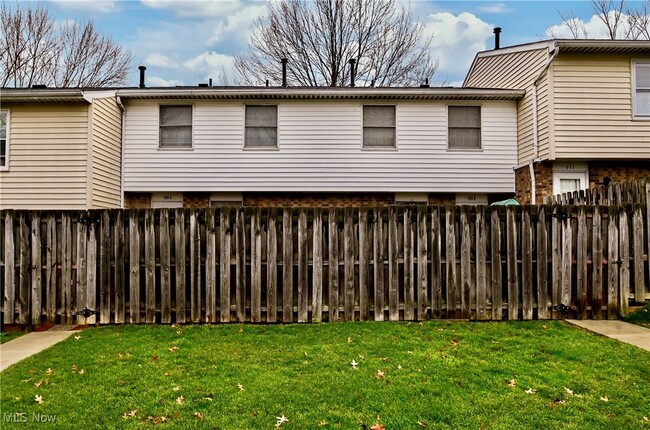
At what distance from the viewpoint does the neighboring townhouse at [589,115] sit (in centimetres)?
1076

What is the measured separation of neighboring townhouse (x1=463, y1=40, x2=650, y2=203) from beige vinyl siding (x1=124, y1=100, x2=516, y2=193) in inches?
59.7

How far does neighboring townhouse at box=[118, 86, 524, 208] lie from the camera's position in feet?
40.2

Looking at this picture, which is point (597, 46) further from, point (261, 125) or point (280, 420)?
point (280, 420)

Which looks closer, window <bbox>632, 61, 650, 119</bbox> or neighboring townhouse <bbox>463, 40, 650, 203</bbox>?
neighboring townhouse <bbox>463, 40, 650, 203</bbox>

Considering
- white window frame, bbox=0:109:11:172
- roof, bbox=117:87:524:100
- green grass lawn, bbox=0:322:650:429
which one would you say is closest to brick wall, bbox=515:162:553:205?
roof, bbox=117:87:524:100

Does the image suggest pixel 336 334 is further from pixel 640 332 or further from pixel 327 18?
pixel 327 18

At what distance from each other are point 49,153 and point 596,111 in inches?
579

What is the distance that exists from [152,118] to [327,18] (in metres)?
12.8

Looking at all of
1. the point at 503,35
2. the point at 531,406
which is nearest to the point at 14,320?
the point at 531,406

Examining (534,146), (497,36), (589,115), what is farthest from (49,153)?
(497,36)

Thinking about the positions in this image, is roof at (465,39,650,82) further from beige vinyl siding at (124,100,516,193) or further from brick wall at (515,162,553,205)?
brick wall at (515,162,553,205)

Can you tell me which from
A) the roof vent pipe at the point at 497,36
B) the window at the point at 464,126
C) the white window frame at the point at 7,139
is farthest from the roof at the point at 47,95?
→ the roof vent pipe at the point at 497,36

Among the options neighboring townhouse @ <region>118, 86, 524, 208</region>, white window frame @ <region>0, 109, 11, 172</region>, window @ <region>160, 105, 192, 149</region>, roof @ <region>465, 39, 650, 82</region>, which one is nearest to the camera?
roof @ <region>465, 39, 650, 82</region>

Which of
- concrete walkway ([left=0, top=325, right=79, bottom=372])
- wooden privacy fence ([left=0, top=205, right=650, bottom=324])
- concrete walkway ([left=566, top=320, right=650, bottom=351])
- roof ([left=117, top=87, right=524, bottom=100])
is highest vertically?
roof ([left=117, top=87, right=524, bottom=100])
